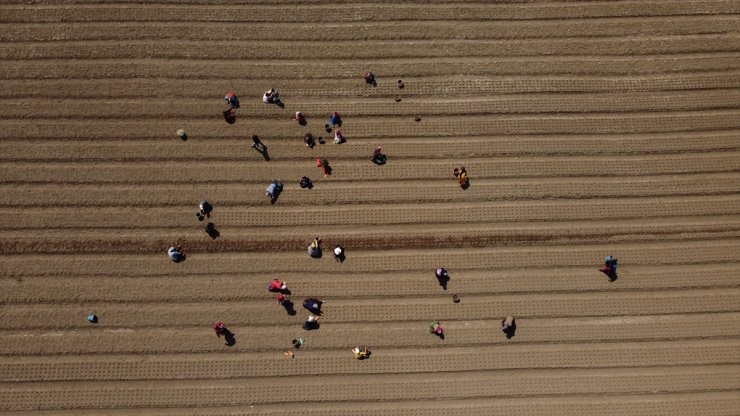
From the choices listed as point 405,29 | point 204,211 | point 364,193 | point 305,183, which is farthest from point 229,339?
point 405,29

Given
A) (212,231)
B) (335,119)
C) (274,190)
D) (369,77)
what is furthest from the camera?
(369,77)

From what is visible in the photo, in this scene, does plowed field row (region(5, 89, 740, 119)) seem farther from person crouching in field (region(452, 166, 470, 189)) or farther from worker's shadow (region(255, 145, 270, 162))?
person crouching in field (region(452, 166, 470, 189))

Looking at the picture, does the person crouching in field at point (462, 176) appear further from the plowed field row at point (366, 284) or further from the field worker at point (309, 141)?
the field worker at point (309, 141)

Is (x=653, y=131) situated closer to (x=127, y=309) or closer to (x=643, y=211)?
(x=643, y=211)

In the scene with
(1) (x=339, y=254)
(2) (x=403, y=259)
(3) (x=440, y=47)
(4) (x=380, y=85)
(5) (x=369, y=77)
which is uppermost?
(3) (x=440, y=47)

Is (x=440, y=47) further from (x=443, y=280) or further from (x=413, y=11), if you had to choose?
(x=443, y=280)

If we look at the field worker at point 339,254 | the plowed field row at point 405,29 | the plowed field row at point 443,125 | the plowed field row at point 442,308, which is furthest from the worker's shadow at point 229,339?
the plowed field row at point 405,29

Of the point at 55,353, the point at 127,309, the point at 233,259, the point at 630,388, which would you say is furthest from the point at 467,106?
the point at 55,353
